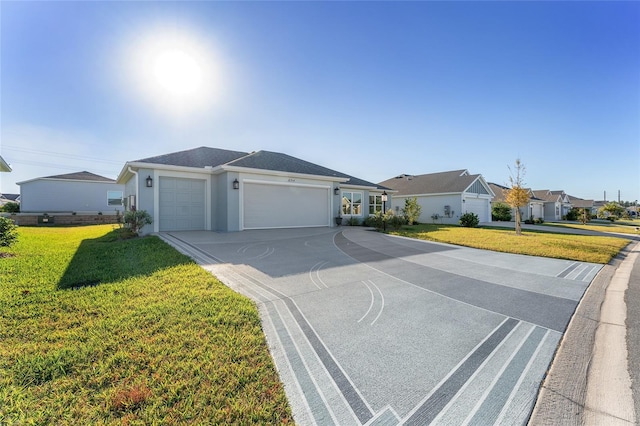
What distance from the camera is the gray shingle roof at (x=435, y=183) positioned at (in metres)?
24.5

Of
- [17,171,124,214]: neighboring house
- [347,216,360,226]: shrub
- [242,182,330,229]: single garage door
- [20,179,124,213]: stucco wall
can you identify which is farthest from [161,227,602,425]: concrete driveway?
[20,179,124,213]: stucco wall

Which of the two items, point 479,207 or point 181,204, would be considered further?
point 479,207

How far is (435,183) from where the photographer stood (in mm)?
26812

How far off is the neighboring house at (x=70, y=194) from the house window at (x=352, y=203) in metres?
20.8

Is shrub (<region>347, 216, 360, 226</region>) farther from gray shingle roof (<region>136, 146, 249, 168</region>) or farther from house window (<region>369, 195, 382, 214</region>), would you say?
gray shingle roof (<region>136, 146, 249, 168</region>)

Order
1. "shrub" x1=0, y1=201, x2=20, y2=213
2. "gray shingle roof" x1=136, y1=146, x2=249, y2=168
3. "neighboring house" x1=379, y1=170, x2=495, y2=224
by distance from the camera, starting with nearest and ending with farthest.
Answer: "gray shingle roof" x1=136, y1=146, x2=249, y2=168 → "shrub" x1=0, y1=201, x2=20, y2=213 → "neighboring house" x1=379, y1=170, x2=495, y2=224

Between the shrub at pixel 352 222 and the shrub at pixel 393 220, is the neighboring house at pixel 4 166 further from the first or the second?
the shrub at pixel 393 220

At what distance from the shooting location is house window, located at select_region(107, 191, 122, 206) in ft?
81.3

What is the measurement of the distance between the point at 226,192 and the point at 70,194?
2135 centimetres

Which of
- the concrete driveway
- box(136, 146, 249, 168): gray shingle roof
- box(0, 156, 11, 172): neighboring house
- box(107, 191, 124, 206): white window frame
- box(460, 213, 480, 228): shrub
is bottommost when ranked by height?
the concrete driveway

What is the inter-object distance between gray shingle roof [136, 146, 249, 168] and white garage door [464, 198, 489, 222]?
2055 centimetres

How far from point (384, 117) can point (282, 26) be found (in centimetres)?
717

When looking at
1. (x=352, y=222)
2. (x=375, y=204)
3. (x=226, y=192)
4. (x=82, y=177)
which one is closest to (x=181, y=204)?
(x=226, y=192)

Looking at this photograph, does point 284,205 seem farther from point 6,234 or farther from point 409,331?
point 409,331
